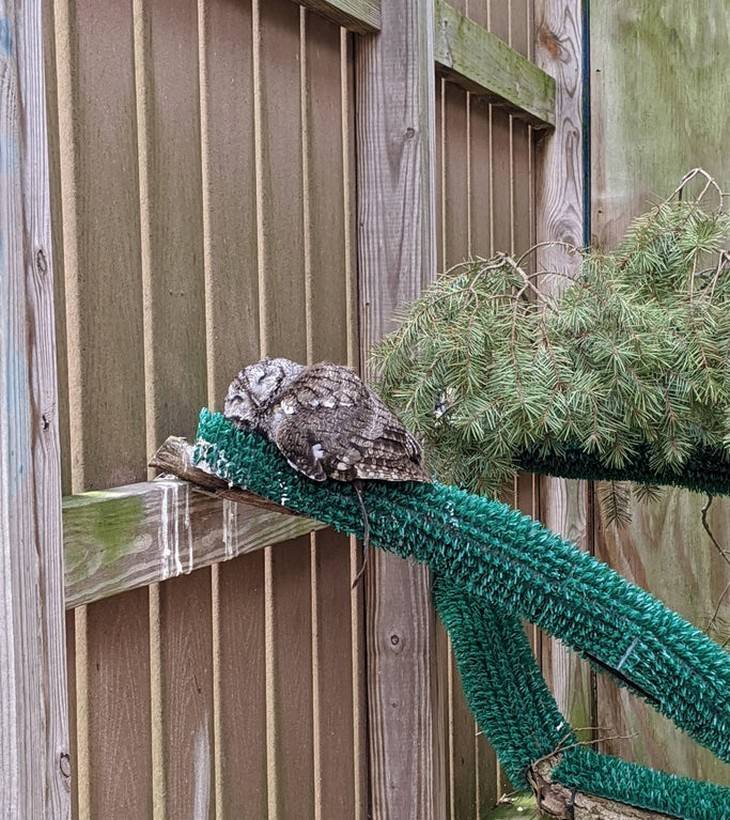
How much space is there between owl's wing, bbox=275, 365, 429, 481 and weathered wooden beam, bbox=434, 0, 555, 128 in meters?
0.92

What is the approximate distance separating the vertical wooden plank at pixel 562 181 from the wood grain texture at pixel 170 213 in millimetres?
1230

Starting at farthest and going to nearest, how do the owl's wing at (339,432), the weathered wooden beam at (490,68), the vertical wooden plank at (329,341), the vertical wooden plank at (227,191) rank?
1. the weathered wooden beam at (490,68)
2. the vertical wooden plank at (329,341)
3. the vertical wooden plank at (227,191)
4. the owl's wing at (339,432)

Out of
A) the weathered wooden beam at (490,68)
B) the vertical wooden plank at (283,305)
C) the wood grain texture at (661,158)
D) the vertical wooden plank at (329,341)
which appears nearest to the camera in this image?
the vertical wooden plank at (283,305)

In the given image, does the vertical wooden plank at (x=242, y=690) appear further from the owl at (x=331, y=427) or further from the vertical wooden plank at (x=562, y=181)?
the vertical wooden plank at (x=562, y=181)

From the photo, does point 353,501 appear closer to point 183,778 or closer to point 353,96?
point 183,778

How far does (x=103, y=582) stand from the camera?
0.98 m

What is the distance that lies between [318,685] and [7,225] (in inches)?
35.5

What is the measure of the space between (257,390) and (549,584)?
332 mm

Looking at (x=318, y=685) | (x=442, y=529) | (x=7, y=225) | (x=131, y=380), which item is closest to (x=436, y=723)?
(x=318, y=685)

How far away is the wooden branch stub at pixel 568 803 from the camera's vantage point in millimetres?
1042

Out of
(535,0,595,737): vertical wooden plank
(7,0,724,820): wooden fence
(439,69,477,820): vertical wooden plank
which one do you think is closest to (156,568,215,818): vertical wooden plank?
(7,0,724,820): wooden fence

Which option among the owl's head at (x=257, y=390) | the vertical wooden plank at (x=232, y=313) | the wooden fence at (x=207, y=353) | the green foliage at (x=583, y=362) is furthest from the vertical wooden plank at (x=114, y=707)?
the green foliage at (x=583, y=362)

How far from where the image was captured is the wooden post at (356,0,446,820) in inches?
59.2

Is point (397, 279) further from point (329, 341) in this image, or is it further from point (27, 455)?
→ point (27, 455)
